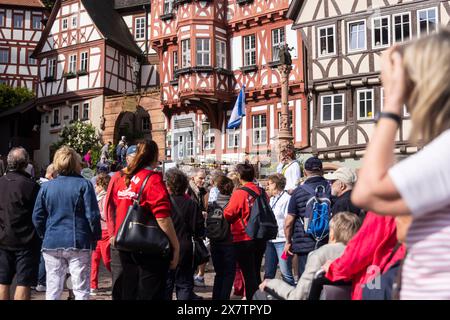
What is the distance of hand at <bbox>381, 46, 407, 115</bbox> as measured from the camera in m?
2.24

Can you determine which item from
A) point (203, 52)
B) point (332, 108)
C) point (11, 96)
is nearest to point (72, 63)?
point (203, 52)

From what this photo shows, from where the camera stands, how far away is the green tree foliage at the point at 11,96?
4356 cm

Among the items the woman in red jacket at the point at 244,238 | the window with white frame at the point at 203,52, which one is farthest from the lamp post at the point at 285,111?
the woman in red jacket at the point at 244,238

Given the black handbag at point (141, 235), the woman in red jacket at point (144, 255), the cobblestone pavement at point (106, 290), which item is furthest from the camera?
the cobblestone pavement at point (106, 290)

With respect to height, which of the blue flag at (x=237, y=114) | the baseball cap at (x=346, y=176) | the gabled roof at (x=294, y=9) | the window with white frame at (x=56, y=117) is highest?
the gabled roof at (x=294, y=9)

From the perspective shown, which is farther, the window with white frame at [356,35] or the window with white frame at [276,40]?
the window with white frame at [276,40]

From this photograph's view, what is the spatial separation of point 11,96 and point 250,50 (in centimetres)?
2350

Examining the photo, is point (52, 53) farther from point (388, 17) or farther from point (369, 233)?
point (369, 233)

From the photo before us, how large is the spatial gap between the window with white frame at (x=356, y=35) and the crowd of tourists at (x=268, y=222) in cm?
1633

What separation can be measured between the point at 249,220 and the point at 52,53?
3172cm

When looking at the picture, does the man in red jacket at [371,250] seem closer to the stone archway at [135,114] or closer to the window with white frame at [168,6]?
the stone archway at [135,114]

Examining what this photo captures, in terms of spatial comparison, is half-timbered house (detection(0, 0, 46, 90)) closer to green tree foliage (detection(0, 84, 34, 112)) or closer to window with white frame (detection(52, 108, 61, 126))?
green tree foliage (detection(0, 84, 34, 112))

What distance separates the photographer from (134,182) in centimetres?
521
